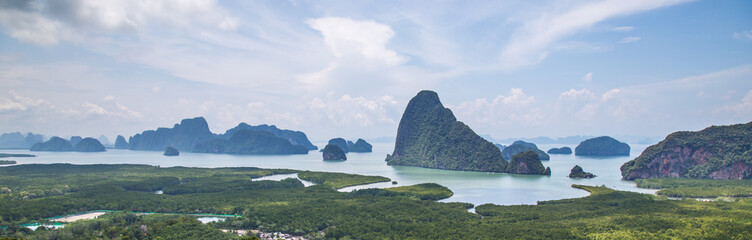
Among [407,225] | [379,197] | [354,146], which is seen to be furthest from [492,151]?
[354,146]

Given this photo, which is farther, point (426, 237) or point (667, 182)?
point (667, 182)

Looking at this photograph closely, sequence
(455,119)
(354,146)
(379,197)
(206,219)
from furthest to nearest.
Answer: (354,146) < (455,119) < (379,197) < (206,219)

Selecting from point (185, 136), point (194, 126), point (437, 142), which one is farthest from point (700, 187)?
point (185, 136)

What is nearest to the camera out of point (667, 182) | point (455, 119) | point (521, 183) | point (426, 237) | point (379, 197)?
point (426, 237)

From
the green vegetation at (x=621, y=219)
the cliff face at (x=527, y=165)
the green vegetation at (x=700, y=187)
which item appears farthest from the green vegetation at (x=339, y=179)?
the green vegetation at (x=700, y=187)

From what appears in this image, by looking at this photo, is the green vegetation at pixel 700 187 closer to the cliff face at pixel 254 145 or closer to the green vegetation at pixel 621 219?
the green vegetation at pixel 621 219

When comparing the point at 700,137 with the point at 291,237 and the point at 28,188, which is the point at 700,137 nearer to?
the point at 291,237
